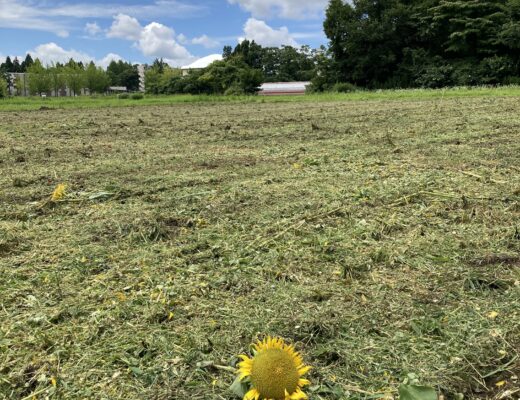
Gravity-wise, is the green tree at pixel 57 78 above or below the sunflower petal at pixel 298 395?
above

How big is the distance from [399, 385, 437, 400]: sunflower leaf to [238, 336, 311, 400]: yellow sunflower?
0.29 m

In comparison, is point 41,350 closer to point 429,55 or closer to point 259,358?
point 259,358

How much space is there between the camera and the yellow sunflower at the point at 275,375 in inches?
56.3

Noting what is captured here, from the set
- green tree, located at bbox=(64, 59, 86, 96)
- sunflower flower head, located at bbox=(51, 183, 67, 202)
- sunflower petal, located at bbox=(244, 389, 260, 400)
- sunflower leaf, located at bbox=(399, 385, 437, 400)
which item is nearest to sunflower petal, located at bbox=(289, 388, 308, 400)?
sunflower petal, located at bbox=(244, 389, 260, 400)

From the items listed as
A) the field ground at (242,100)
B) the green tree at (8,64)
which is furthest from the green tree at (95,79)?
the green tree at (8,64)

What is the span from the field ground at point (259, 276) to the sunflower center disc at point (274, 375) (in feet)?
0.43

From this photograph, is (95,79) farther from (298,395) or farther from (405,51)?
(298,395)

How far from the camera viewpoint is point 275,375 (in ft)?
4.69

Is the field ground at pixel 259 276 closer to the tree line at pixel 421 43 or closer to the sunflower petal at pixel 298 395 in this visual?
the sunflower petal at pixel 298 395

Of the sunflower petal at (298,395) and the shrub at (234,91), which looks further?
the shrub at (234,91)

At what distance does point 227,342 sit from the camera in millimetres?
1775

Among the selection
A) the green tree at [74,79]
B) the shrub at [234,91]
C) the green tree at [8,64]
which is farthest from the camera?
the green tree at [8,64]

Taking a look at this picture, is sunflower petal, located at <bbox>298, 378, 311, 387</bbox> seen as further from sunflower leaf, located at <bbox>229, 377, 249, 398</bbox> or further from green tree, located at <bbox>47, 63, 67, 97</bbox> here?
green tree, located at <bbox>47, 63, 67, 97</bbox>

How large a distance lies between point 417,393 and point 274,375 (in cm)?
44
